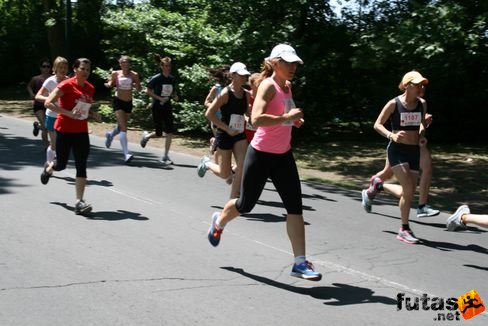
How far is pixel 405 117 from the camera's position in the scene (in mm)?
7625

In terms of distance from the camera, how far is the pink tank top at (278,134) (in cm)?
560

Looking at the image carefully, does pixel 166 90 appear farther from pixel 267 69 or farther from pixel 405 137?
pixel 267 69

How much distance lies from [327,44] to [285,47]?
506 inches

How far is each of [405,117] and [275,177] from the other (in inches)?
97.1

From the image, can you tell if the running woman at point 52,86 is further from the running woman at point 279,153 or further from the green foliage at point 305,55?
the green foliage at point 305,55

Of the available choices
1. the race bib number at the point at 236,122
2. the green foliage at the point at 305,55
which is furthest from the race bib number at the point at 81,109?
the green foliage at the point at 305,55

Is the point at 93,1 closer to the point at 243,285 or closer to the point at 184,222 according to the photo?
the point at 184,222

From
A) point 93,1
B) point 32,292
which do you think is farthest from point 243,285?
point 93,1

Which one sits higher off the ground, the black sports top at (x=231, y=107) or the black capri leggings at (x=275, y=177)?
the black sports top at (x=231, y=107)

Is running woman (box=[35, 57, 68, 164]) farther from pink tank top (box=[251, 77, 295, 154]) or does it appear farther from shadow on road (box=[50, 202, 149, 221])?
pink tank top (box=[251, 77, 295, 154])

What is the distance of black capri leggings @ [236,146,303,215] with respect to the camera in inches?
224

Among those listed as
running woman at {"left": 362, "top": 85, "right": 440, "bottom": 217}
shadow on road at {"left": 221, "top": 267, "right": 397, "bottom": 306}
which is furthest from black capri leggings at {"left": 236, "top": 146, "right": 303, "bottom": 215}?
running woman at {"left": 362, "top": 85, "right": 440, "bottom": 217}

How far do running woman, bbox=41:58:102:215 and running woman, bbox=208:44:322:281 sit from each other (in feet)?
8.98

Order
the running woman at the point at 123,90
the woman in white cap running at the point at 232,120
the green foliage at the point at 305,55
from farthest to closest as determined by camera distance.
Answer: the green foliage at the point at 305,55
the running woman at the point at 123,90
the woman in white cap running at the point at 232,120
